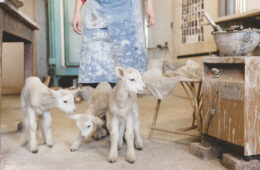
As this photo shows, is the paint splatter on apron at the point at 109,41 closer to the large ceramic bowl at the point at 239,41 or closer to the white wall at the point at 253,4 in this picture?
the large ceramic bowl at the point at 239,41

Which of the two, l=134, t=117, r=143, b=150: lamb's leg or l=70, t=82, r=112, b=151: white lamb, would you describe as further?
l=134, t=117, r=143, b=150: lamb's leg

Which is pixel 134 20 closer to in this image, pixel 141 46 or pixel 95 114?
pixel 141 46

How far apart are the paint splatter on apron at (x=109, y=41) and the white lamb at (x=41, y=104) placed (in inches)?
11.3

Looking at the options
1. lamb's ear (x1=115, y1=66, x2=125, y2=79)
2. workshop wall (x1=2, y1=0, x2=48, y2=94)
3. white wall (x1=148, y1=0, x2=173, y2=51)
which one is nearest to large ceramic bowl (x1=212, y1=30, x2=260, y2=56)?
lamb's ear (x1=115, y1=66, x2=125, y2=79)

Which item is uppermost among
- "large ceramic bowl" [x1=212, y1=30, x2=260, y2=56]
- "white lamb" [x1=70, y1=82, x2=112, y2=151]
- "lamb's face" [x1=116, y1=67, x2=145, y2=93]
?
"large ceramic bowl" [x1=212, y1=30, x2=260, y2=56]

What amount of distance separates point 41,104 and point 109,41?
64cm

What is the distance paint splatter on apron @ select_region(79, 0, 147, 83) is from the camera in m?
1.91

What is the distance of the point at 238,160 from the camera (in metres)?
1.37

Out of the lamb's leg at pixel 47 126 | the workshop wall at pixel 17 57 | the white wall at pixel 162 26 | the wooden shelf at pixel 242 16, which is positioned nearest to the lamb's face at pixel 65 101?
the lamb's leg at pixel 47 126

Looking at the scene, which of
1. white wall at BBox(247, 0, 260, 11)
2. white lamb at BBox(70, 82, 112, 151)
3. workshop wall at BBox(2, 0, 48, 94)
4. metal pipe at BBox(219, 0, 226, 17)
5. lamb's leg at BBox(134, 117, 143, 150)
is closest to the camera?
white lamb at BBox(70, 82, 112, 151)

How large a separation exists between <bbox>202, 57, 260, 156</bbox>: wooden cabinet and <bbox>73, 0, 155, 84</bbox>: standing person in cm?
55

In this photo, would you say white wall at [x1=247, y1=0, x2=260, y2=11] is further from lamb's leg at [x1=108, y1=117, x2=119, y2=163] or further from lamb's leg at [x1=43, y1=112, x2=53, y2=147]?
lamb's leg at [x1=43, y1=112, x2=53, y2=147]

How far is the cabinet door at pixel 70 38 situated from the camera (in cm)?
436

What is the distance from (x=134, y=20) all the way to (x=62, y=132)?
3.54 ft
